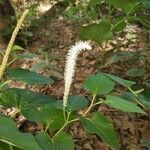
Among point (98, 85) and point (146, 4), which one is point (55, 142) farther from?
point (146, 4)

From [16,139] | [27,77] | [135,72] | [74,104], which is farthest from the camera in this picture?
[135,72]

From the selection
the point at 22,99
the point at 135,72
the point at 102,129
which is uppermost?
the point at 22,99

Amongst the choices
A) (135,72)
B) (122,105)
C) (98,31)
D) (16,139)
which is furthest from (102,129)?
(135,72)

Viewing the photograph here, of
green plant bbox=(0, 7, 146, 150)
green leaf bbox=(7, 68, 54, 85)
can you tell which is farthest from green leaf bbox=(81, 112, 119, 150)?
green leaf bbox=(7, 68, 54, 85)

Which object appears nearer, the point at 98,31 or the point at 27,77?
the point at 27,77

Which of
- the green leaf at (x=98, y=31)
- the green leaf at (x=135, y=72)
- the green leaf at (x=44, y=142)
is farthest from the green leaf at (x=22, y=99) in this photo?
the green leaf at (x=135, y=72)

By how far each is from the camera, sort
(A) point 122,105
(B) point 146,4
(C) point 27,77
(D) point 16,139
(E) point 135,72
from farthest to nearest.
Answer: (E) point 135,72 < (B) point 146,4 < (C) point 27,77 < (A) point 122,105 < (D) point 16,139

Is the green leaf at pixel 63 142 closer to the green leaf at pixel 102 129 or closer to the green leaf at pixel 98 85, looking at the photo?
the green leaf at pixel 102 129
